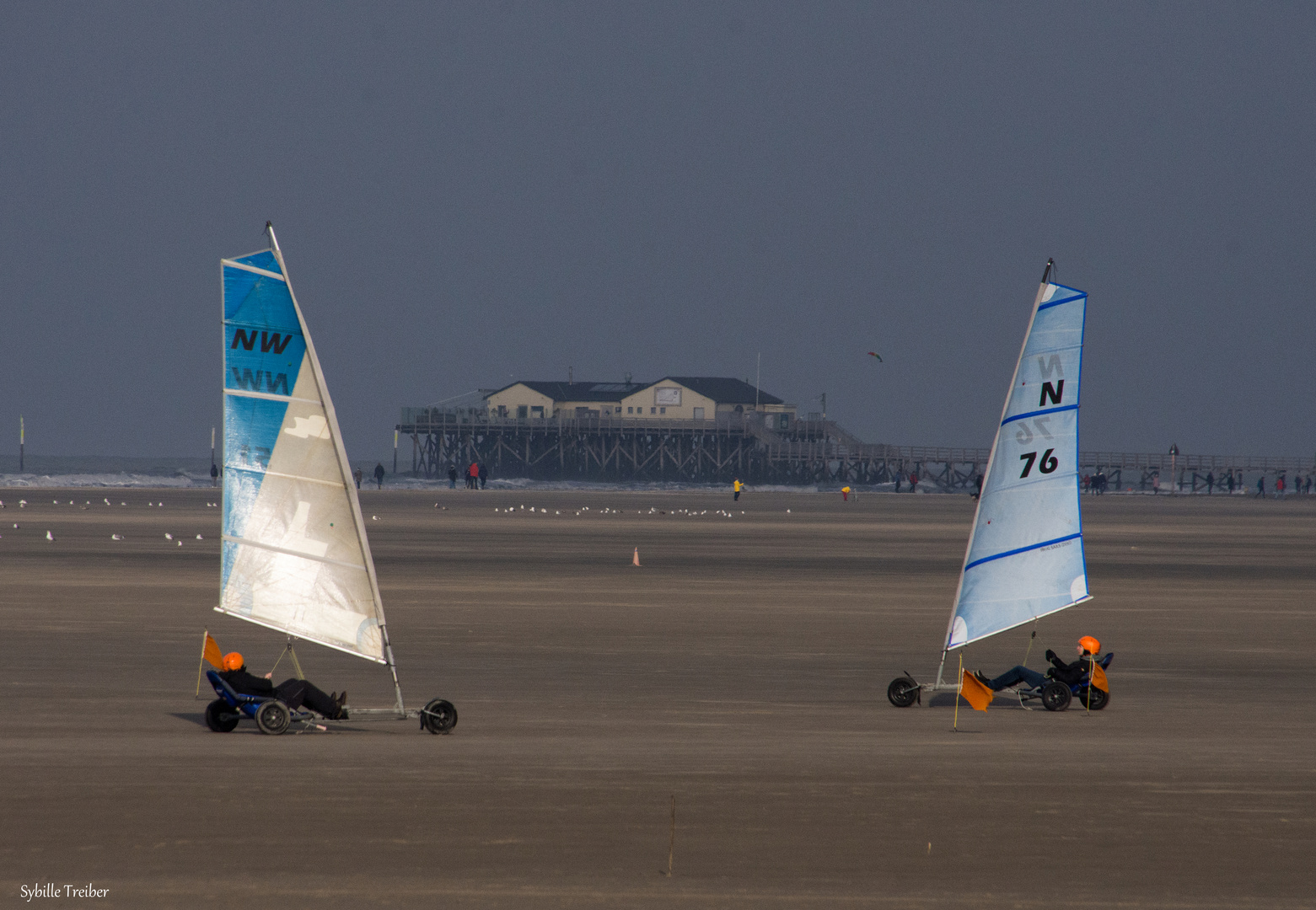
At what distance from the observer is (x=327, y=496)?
11.3 m

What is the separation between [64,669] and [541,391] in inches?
4665

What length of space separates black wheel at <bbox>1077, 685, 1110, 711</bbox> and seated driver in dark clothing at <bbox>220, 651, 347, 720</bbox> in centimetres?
617

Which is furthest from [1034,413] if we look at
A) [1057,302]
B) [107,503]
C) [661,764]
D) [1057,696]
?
[107,503]

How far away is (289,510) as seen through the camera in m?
11.4

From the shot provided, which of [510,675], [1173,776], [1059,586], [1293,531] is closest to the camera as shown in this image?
[1173,776]

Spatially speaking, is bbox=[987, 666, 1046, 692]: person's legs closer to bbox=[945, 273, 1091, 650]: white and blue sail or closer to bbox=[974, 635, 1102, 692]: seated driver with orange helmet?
bbox=[974, 635, 1102, 692]: seated driver with orange helmet

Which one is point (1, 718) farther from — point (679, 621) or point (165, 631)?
point (679, 621)

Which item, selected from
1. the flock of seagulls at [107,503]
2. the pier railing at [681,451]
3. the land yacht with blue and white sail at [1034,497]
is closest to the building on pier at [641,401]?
the pier railing at [681,451]

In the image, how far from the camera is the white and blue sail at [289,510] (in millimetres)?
11266

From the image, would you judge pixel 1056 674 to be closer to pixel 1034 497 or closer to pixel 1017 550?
pixel 1017 550

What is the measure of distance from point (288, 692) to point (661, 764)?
2913 millimetres

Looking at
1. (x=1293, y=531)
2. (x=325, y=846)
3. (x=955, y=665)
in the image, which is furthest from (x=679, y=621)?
(x=1293, y=531)

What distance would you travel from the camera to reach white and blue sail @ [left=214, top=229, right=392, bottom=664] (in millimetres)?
11266

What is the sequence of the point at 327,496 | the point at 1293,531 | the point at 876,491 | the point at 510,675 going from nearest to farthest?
the point at 327,496 → the point at 510,675 → the point at 1293,531 → the point at 876,491
